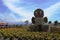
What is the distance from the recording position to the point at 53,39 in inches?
631

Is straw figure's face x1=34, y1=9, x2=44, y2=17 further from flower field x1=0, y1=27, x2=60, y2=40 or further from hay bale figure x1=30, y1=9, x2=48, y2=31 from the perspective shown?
flower field x1=0, y1=27, x2=60, y2=40

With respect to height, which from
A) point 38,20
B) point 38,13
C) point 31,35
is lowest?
point 31,35

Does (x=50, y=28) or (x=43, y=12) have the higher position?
(x=43, y=12)

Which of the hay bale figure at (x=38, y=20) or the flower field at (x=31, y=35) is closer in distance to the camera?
the flower field at (x=31, y=35)

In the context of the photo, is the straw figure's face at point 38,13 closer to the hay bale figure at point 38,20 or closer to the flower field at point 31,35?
the hay bale figure at point 38,20

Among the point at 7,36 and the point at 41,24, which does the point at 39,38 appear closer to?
the point at 7,36

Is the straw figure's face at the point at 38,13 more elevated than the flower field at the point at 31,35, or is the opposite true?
the straw figure's face at the point at 38,13

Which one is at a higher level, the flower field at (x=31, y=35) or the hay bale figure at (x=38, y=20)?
the hay bale figure at (x=38, y=20)

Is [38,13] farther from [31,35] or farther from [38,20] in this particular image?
[31,35]

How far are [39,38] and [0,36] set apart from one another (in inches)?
241

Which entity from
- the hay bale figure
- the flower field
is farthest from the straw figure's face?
the flower field

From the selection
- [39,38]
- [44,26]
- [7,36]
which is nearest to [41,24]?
[44,26]

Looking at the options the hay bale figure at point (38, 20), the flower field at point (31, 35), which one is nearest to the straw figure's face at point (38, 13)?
the hay bale figure at point (38, 20)

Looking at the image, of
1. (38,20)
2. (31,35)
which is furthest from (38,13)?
(31,35)
